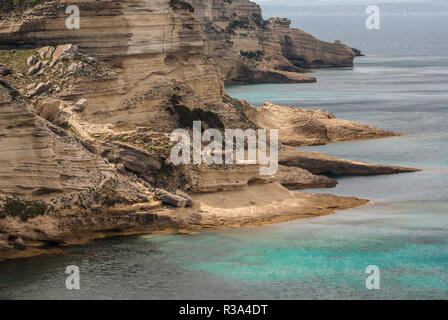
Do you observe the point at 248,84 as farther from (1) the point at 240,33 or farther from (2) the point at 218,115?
(2) the point at 218,115

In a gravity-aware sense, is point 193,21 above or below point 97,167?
above

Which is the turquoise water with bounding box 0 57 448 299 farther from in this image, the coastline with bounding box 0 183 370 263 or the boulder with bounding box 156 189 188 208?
the boulder with bounding box 156 189 188 208

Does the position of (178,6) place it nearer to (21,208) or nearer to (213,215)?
(213,215)

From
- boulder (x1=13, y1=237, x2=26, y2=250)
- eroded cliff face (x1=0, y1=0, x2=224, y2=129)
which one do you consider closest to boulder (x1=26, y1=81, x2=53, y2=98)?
eroded cliff face (x1=0, y1=0, x2=224, y2=129)

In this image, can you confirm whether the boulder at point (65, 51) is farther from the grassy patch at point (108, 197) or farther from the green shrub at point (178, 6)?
the grassy patch at point (108, 197)

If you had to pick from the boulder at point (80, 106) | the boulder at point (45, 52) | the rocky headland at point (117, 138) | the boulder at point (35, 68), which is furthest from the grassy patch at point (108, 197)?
the boulder at point (45, 52)

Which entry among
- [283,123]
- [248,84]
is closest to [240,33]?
[248,84]
